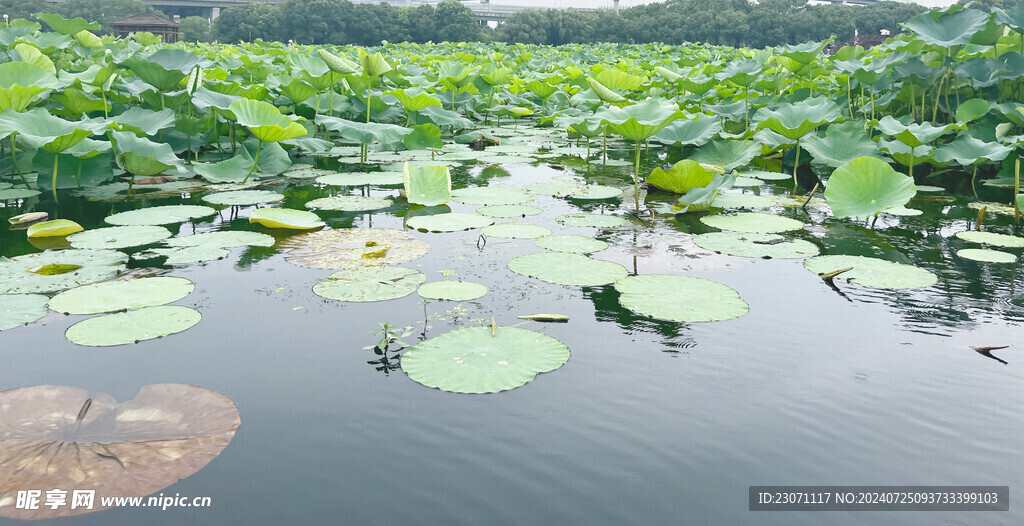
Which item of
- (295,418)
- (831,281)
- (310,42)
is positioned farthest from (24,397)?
(310,42)

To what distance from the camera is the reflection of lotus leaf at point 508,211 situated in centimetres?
342

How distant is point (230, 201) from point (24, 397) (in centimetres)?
223

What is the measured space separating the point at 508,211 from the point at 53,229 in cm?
200

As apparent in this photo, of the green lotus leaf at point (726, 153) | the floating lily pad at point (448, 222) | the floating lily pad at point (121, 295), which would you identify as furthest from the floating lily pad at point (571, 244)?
the green lotus leaf at point (726, 153)

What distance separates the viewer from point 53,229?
2873 millimetres

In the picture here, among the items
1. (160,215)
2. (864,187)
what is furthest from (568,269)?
(160,215)

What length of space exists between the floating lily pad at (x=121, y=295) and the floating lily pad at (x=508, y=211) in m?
1.50

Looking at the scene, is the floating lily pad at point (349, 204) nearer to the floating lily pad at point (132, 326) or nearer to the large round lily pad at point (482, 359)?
the floating lily pad at point (132, 326)

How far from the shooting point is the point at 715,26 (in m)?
21.8

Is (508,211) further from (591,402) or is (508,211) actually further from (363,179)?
(591,402)

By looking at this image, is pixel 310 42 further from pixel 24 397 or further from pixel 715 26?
pixel 24 397

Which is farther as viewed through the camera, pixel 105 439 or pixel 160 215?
pixel 160 215

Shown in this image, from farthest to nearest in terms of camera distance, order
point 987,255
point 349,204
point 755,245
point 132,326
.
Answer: point 349,204 → point 755,245 → point 987,255 → point 132,326

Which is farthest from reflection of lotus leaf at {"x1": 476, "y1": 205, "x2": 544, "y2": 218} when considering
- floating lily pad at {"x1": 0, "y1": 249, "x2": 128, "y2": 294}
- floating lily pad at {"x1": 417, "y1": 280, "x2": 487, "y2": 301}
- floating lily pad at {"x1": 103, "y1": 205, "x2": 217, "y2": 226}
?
floating lily pad at {"x1": 0, "y1": 249, "x2": 128, "y2": 294}
